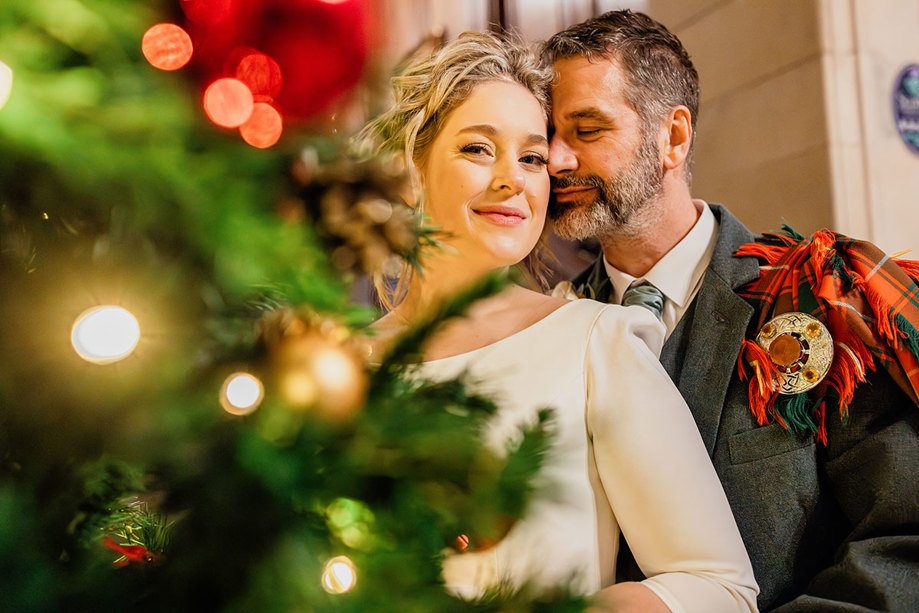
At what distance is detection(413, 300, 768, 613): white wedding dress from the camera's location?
3.84ft

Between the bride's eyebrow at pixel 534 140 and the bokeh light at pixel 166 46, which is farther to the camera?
the bride's eyebrow at pixel 534 140

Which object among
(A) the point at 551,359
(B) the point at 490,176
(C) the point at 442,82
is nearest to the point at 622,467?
(A) the point at 551,359

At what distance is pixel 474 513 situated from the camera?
457 mm

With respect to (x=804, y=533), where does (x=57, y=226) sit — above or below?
above

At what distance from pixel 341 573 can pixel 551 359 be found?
91 centimetres

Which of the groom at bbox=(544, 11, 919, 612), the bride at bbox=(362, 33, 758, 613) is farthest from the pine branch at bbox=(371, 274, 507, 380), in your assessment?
the groom at bbox=(544, 11, 919, 612)

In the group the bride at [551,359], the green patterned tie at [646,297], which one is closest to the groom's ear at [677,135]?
the green patterned tie at [646,297]

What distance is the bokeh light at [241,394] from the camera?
17.5 inches

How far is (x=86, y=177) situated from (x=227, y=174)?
72 millimetres

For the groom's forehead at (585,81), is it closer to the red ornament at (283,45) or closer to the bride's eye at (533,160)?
the bride's eye at (533,160)

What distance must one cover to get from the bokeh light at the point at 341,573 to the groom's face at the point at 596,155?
1476mm

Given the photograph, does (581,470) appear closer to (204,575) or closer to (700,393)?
(700,393)

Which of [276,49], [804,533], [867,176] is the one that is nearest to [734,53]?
[867,176]

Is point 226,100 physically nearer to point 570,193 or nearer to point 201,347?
point 201,347
